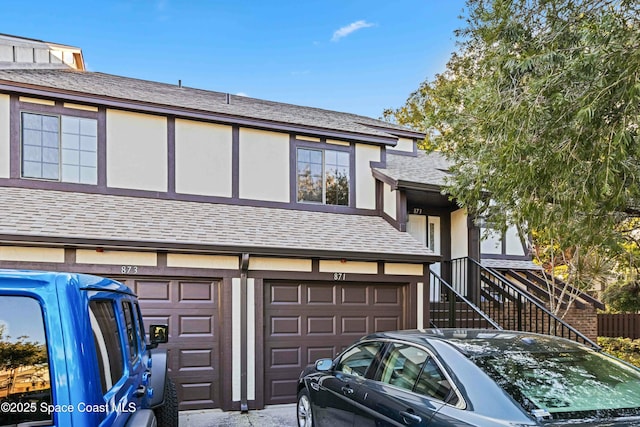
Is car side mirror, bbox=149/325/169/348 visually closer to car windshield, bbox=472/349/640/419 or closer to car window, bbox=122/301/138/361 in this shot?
car window, bbox=122/301/138/361

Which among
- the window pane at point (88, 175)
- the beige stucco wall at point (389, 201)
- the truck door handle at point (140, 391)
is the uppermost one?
the window pane at point (88, 175)

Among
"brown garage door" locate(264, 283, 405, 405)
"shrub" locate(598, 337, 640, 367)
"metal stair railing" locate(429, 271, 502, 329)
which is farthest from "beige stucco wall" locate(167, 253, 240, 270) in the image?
"shrub" locate(598, 337, 640, 367)

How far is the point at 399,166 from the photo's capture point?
10930mm

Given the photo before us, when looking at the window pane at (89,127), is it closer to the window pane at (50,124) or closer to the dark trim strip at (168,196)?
the window pane at (50,124)

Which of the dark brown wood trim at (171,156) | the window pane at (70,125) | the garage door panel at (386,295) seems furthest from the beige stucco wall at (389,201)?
the window pane at (70,125)

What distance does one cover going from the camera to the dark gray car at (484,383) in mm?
2723

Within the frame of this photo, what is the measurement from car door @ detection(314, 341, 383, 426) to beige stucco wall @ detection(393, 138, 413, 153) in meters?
8.86

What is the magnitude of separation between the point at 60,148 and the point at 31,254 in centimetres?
220

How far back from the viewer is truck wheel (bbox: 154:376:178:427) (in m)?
4.53

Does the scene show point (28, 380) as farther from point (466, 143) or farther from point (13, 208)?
point (466, 143)

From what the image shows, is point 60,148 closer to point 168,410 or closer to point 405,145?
point 168,410

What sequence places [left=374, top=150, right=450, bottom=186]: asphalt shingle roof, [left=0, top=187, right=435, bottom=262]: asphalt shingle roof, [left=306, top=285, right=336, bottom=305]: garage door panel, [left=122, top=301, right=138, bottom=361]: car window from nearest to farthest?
[left=122, top=301, right=138, bottom=361]: car window → [left=0, top=187, right=435, bottom=262]: asphalt shingle roof → [left=306, top=285, right=336, bottom=305]: garage door panel → [left=374, top=150, right=450, bottom=186]: asphalt shingle roof

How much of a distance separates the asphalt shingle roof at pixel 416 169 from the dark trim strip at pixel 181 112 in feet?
2.51

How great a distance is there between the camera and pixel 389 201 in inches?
378
